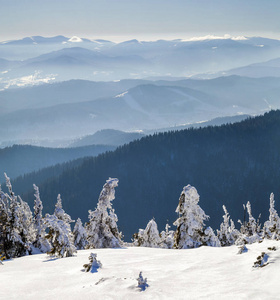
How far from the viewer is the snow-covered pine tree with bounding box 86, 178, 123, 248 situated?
33969 mm

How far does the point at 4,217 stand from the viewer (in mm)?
27750

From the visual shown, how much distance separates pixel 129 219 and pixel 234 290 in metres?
185

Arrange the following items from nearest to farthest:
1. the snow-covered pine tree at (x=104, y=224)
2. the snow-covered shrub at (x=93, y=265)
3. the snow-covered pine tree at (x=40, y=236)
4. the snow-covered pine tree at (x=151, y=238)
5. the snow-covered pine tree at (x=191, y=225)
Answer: the snow-covered shrub at (x=93, y=265), the snow-covered pine tree at (x=191, y=225), the snow-covered pine tree at (x=40, y=236), the snow-covered pine tree at (x=104, y=224), the snow-covered pine tree at (x=151, y=238)

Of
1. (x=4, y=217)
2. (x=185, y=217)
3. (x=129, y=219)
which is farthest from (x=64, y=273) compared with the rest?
(x=129, y=219)

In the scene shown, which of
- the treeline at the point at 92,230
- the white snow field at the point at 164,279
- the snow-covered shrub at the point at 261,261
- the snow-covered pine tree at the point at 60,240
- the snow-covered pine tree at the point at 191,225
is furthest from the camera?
the snow-covered pine tree at the point at 191,225

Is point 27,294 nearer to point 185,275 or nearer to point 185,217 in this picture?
point 185,275

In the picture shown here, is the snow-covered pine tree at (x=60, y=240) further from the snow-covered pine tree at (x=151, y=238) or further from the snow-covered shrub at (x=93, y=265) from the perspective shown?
the snow-covered pine tree at (x=151, y=238)

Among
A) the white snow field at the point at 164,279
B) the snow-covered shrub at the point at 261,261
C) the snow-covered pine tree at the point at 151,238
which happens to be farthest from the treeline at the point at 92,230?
the snow-covered shrub at the point at 261,261

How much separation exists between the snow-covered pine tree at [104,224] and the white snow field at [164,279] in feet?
53.9

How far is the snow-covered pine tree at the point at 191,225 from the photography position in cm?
3122

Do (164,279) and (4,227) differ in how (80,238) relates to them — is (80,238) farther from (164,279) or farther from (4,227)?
(164,279)

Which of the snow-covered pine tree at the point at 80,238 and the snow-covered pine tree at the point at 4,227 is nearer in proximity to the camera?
the snow-covered pine tree at the point at 4,227

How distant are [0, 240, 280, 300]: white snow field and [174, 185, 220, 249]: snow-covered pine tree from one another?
13.7m

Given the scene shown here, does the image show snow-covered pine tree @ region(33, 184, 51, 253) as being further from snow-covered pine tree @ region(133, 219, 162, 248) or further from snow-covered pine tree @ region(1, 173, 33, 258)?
snow-covered pine tree @ region(133, 219, 162, 248)
